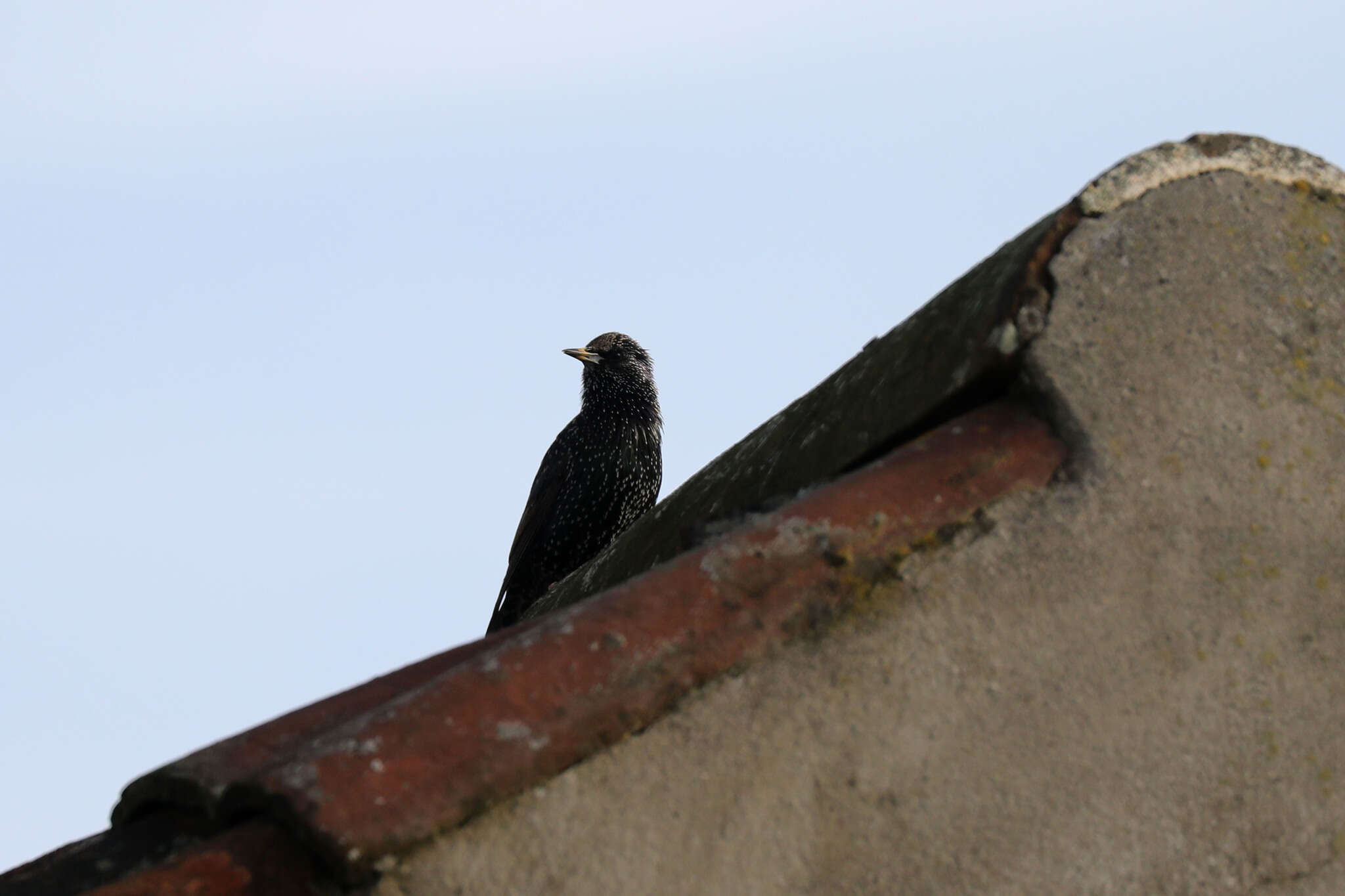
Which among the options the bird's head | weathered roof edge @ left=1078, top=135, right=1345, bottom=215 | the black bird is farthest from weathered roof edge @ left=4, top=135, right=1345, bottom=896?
the bird's head

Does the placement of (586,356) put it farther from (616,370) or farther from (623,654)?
(623,654)

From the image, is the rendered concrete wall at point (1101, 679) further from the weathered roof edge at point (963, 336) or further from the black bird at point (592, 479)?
the black bird at point (592, 479)

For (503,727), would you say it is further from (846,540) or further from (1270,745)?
(1270,745)

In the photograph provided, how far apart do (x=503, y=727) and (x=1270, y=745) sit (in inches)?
37.0

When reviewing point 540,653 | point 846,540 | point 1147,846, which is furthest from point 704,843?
point 1147,846

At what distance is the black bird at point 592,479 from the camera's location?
23.7 feet

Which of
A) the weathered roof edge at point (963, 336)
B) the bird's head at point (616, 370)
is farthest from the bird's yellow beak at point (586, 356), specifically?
the weathered roof edge at point (963, 336)

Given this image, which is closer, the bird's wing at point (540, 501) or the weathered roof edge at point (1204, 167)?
the weathered roof edge at point (1204, 167)

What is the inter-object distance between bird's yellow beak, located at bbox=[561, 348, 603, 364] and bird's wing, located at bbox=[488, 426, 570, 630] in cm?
47

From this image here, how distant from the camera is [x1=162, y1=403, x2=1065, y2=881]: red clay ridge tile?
1.52 meters

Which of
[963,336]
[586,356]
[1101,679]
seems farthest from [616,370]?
[1101,679]

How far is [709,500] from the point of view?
287 cm

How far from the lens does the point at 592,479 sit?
7238 millimetres

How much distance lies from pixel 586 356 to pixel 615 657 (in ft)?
20.1
